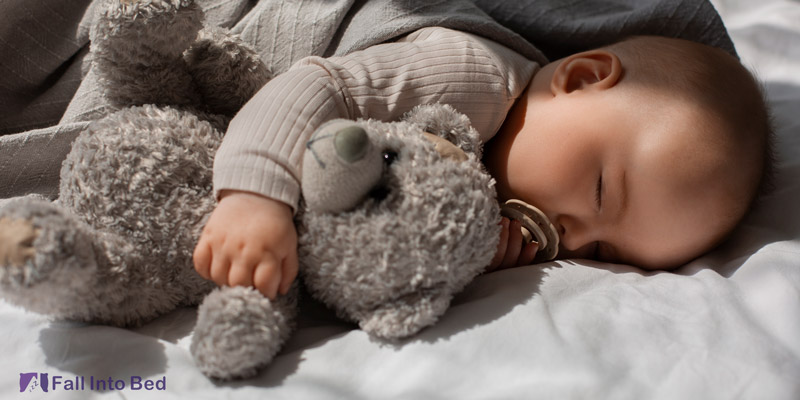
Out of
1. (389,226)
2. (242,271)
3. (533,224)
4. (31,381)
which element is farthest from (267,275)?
(533,224)

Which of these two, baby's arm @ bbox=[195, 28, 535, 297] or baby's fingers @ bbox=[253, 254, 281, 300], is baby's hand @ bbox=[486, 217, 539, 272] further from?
baby's fingers @ bbox=[253, 254, 281, 300]

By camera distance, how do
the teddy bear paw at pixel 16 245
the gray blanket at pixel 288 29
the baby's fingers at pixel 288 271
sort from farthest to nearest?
the gray blanket at pixel 288 29 → the baby's fingers at pixel 288 271 → the teddy bear paw at pixel 16 245

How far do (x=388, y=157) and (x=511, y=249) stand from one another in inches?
10.4

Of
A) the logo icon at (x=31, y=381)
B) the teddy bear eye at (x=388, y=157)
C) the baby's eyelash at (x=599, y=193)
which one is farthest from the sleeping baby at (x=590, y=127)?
the logo icon at (x=31, y=381)

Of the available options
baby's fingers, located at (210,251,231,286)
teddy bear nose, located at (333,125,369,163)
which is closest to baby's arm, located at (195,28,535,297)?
baby's fingers, located at (210,251,231,286)

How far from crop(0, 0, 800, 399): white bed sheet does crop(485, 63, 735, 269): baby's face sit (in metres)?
0.08

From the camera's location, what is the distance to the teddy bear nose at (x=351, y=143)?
547 millimetres

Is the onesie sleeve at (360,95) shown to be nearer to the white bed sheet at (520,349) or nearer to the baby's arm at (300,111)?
the baby's arm at (300,111)

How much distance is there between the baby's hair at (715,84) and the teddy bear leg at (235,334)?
616mm

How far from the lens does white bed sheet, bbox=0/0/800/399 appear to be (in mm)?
597

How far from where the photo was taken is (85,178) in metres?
0.65

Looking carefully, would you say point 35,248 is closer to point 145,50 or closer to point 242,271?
point 242,271

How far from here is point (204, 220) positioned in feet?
Result: 2.17

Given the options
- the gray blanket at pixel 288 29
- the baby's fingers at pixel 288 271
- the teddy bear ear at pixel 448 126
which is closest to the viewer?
the baby's fingers at pixel 288 271
